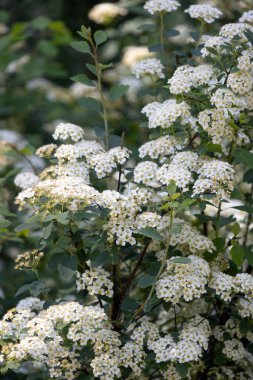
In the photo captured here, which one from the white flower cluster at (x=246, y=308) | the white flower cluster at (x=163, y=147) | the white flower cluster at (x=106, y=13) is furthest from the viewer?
the white flower cluster at (x=106, y=13)

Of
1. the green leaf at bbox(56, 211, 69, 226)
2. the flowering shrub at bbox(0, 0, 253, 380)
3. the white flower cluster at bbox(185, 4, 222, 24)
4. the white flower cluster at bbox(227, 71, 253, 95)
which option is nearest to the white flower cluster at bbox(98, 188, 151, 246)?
the flowering shrub at bbox(0, 0, 253, 380)

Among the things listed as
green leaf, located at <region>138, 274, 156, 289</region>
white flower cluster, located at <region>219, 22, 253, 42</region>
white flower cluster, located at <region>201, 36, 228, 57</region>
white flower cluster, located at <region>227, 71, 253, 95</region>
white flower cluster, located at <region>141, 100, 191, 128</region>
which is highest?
white flower cluster, located at <region>219, 22, 253, 42</region>

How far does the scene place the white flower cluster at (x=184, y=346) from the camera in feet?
7.71

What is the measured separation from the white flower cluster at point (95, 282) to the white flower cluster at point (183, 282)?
0.17 meters

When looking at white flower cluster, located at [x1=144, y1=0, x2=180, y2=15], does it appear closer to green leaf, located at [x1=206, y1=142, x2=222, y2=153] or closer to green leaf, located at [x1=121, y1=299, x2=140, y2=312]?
green leaf, located at [x1=206, y1=142, x2=222, y2=153]

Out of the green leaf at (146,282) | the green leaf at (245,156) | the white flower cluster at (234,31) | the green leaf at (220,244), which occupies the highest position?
the white flower cluster at (234,31)

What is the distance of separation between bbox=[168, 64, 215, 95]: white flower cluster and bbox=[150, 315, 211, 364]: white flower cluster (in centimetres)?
79

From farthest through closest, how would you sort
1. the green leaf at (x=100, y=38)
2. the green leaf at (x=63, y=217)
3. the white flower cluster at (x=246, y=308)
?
the green leaf at (x=100, y=38) < the white flower cluster at (x=246, y=308) < the green leaf at (x=63, y=217)

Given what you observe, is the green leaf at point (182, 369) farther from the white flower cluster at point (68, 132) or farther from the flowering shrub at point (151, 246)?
the white flower cluster at point (68, 132)

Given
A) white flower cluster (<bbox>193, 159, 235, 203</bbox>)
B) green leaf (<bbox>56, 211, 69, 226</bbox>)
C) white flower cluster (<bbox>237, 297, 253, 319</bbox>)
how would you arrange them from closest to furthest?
1. green leaf (<bbox>56, 211, 69, 226</bbox>)
2. white flower cluster (<bbox>193, 159, 235, 203</bbox>)
3. white flower cluster (<bbox>237, 297, 253, 319</bbox>)

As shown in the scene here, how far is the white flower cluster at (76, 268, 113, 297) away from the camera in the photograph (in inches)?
97.2

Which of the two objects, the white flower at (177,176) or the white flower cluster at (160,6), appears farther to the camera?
the white flower cluster at (160,6)

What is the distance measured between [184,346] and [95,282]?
354 millimetres

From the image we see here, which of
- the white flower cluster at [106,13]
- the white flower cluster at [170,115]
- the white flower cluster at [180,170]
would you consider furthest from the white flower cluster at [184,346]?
the white flower cluster at [106,13]
